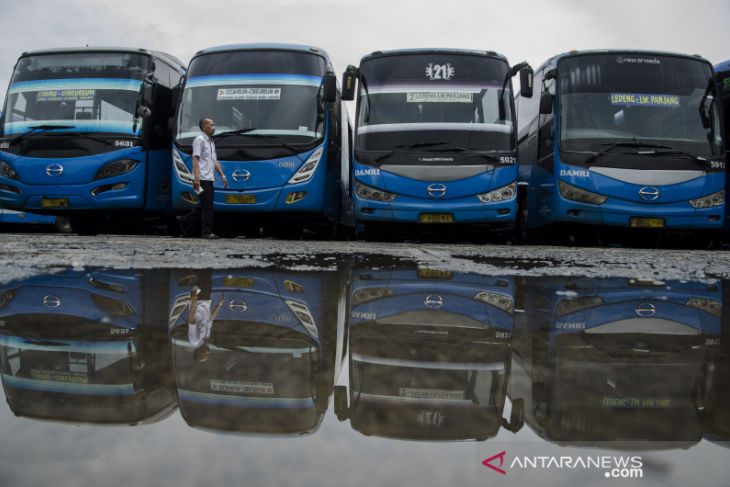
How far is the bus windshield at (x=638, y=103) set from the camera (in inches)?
356

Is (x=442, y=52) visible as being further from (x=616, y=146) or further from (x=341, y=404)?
(x=341, y=404)

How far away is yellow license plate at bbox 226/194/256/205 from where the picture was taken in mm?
9406

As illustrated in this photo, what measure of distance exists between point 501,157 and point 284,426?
27.7ft

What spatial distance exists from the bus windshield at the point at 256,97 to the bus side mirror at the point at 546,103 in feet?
10.6

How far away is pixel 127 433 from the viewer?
33.3 inches

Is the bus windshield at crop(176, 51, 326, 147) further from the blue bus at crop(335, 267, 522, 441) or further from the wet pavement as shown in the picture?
the wet pavement

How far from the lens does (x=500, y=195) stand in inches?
352

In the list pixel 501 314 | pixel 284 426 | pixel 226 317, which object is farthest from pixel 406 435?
pixel 501 314

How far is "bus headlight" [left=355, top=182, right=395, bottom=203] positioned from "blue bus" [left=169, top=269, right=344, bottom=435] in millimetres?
6554

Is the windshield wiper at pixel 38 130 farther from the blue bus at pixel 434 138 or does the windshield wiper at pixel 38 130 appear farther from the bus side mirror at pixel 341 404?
the bus side mirror at pixel 341 404

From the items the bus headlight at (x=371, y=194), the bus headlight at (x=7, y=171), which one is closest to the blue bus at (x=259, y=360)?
the bus headlight at (x=371, y=194)

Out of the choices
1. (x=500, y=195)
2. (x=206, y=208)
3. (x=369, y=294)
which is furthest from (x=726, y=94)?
(x=369, y=294)

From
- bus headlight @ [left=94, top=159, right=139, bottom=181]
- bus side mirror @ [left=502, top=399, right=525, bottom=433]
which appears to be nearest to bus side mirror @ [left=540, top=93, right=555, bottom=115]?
bus headlight @ [left=94, top=159, right=139, bottom=181]

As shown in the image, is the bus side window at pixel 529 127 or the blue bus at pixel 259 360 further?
the bus side window at pixel 529 127
